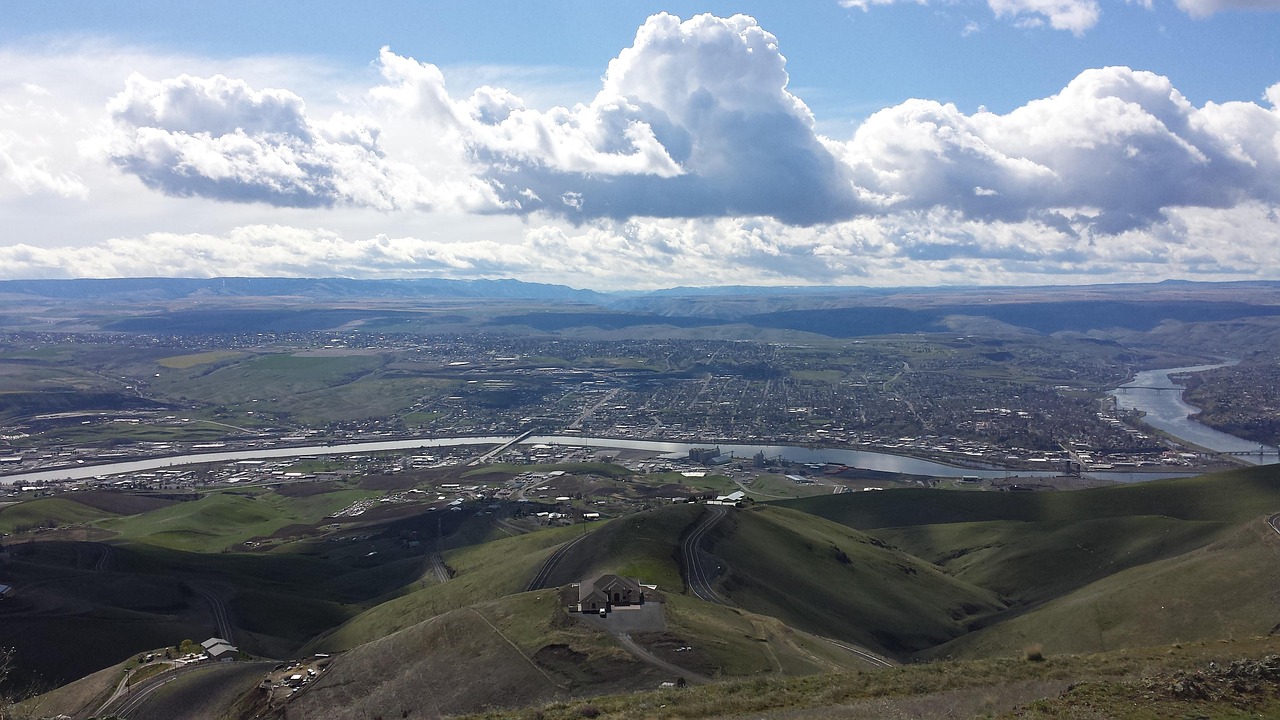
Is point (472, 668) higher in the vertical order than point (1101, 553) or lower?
higher

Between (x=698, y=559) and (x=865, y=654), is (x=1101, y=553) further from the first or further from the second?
(x=698, y=559)

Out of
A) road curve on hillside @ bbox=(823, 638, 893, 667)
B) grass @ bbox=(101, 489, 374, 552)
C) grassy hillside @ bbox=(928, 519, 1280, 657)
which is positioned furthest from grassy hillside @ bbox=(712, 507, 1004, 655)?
grass @ bbox=(101, 489, 374, 552)

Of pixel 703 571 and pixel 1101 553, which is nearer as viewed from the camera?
pixel 703 571

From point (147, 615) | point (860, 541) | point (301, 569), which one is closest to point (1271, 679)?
point (860, 541)

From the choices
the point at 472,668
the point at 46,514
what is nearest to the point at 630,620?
the point at 472,668

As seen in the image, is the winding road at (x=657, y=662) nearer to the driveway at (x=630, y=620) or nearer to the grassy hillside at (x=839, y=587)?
the driveway at (x=630, y=620)

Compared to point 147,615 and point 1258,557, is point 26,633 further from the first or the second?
point 1258,557
